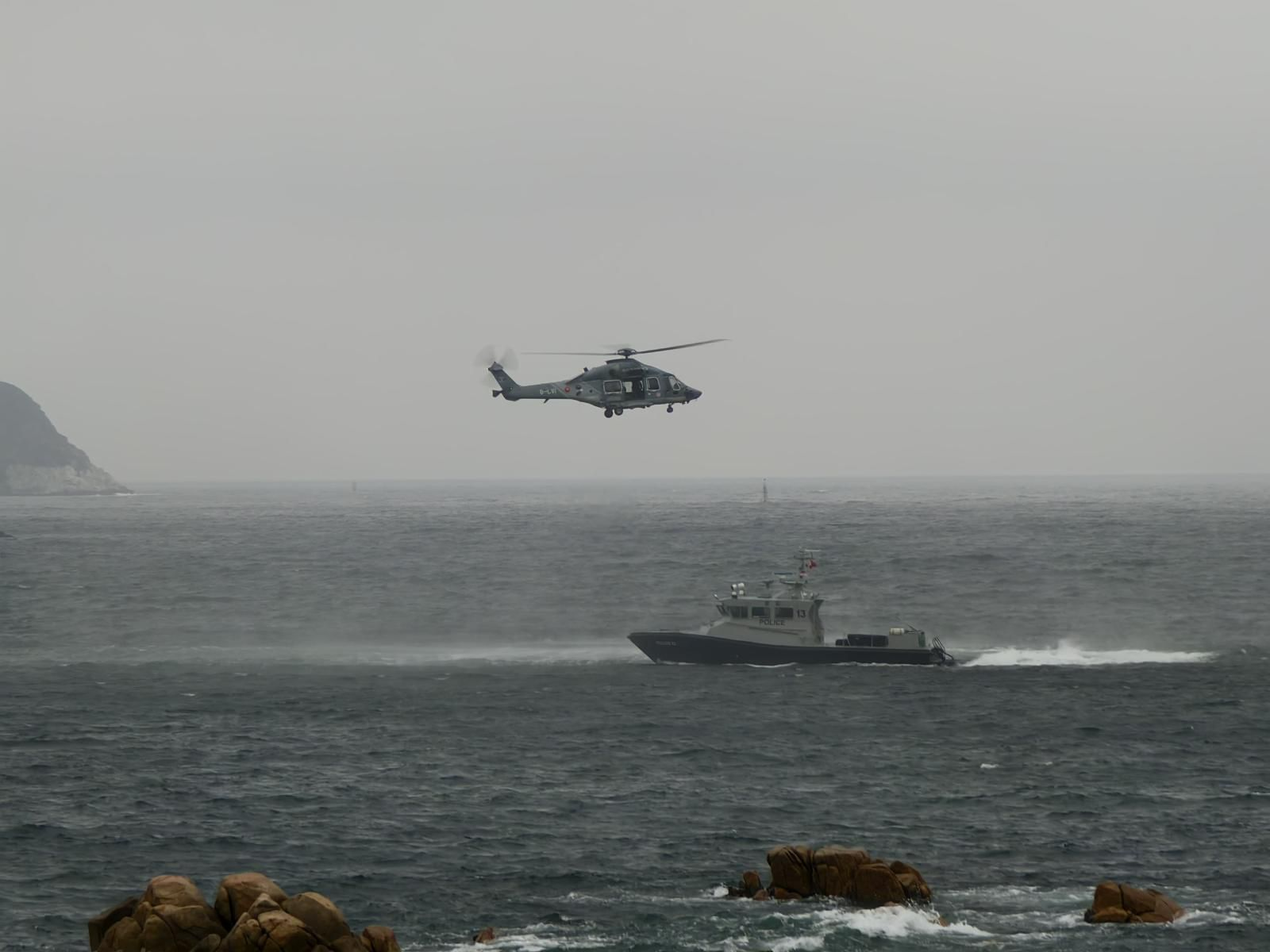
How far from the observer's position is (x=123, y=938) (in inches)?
1555

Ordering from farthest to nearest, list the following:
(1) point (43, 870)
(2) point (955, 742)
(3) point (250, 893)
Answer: (2) point (955, 742)
(1) point (43, 870)
(3) point (250, 893)

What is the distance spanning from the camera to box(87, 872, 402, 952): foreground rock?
37.2 meters

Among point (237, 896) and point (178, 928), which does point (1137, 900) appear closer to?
point (237, 896)

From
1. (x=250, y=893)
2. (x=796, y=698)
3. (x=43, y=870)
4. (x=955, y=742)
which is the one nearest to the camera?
(x=250, y=893)

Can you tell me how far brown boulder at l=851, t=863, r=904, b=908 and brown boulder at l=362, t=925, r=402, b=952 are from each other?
15.7 meters

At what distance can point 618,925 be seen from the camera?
150ft

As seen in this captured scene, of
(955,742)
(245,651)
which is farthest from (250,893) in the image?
(245,651)

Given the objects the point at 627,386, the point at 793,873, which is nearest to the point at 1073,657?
the point at 627,386

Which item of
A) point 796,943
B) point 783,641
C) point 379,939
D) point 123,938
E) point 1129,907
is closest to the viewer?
point 123,938

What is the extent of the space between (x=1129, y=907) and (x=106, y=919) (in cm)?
3143

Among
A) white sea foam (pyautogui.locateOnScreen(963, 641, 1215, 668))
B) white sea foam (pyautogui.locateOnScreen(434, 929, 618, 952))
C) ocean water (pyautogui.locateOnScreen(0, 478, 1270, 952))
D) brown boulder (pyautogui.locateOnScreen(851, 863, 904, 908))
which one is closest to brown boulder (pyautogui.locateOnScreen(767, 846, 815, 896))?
ocean water (pyautogui.locateOnScreen(0, 478, 1270, 952))

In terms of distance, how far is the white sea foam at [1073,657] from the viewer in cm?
10594

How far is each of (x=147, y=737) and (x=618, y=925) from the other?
40.1 meters

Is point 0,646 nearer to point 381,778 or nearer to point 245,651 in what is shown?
point 245,651
